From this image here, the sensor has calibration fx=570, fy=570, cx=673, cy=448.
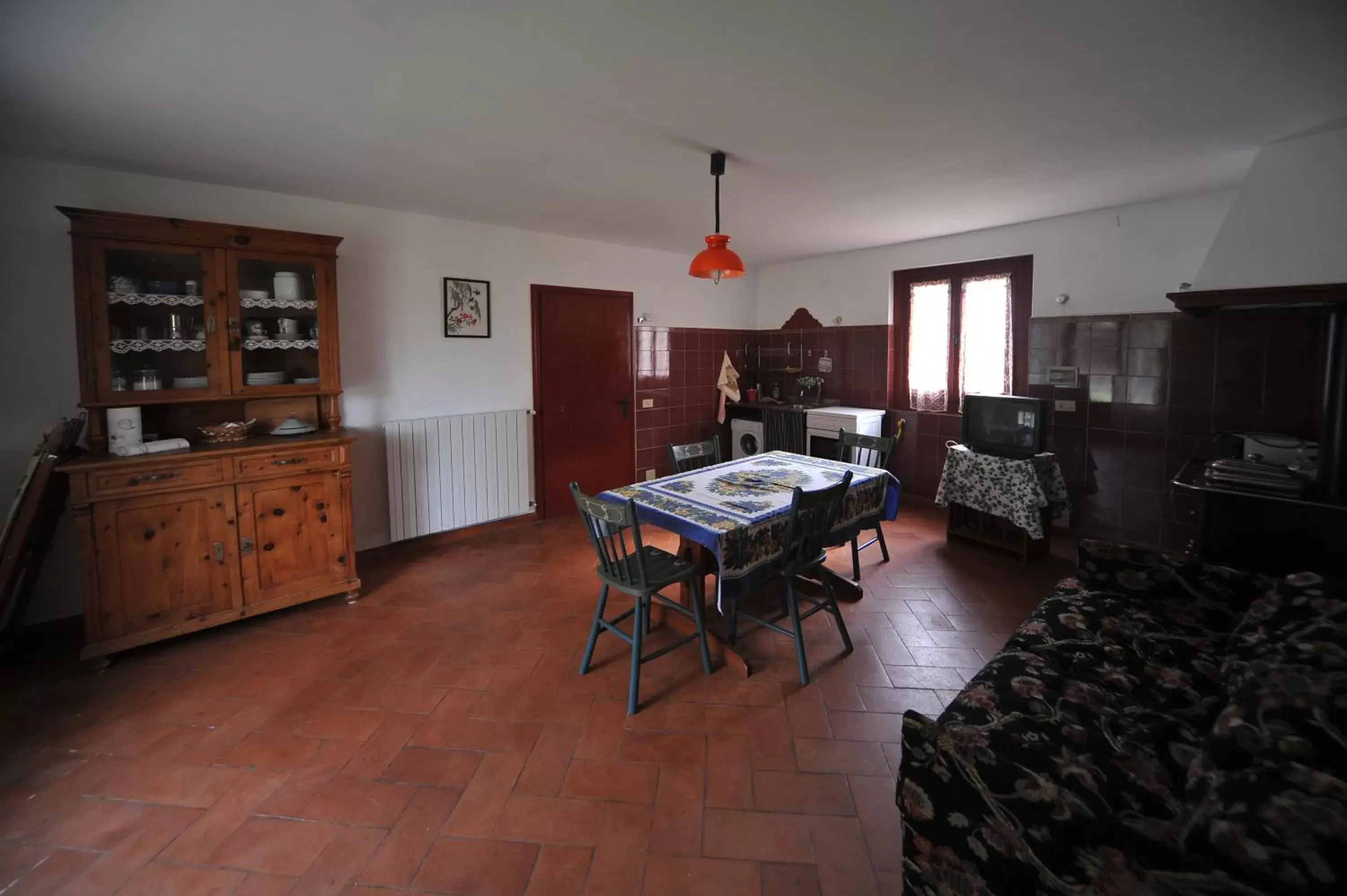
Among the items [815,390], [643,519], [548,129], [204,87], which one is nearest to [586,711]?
[643,519]

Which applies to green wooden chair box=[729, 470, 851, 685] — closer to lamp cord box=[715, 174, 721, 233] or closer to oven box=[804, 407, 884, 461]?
lamp cord box=[715, 174, 721, 233]

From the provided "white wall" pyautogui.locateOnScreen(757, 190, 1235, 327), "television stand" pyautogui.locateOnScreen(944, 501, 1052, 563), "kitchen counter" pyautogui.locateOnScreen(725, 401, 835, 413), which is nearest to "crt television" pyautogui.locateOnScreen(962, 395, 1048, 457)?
"television stand" pyautogui.locateOnScreen(944, 501, 1052, 563)

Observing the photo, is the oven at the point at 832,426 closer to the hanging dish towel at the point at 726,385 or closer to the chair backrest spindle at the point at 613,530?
the hanging dish towel at the point at 726,385

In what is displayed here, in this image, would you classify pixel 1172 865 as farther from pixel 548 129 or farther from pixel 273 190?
pixel 273 190

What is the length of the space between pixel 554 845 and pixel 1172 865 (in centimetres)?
140

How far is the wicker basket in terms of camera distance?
2934 millimetres

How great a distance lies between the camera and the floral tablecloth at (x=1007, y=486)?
3.49 m

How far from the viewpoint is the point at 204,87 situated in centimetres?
200

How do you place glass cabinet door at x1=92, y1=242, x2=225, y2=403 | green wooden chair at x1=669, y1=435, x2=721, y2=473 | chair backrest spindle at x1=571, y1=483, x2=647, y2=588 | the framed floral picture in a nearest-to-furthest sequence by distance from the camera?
chair backrest spindle at x1=571, y1=483, x2=647, y2=588 < glass cabinet door at x1=92, y1=242, x2=225, y2=403 < green wooden chair at x1=669, y1=435, x2=721, y2=473 < the framed floral picture

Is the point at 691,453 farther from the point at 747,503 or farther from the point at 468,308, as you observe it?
the point at 468,308

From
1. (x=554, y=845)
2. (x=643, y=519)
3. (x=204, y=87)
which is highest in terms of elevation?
(x=204, y=87)

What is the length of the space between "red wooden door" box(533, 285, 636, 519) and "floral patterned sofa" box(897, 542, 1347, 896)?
3.52 metres

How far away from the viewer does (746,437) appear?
18.2 ft

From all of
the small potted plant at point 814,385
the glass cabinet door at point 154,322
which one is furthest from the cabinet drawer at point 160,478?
the small potted plant at point 814,385
